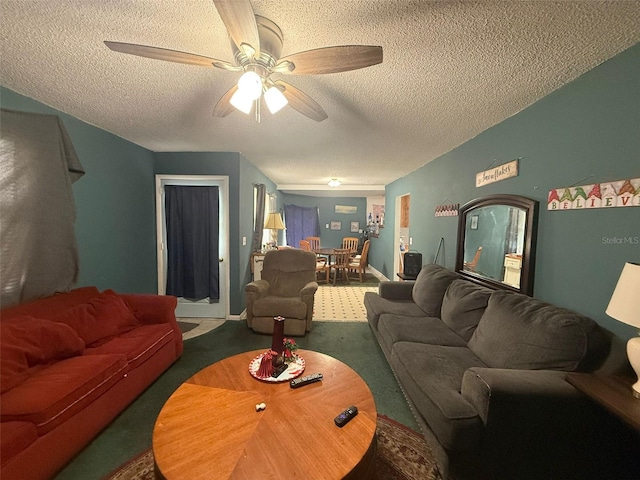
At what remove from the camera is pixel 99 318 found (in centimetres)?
202

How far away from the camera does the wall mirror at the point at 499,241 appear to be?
1929 mm

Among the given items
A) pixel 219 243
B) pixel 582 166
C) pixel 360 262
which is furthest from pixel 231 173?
pixel 360 262

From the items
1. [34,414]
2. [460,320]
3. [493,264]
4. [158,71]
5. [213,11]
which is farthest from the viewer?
[493,264]

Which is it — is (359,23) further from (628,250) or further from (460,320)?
(460,320)

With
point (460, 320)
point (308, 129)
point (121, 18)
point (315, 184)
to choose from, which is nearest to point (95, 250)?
point (121, 18)

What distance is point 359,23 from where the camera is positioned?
1.20 meters

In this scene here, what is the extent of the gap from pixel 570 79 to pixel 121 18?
2.56m

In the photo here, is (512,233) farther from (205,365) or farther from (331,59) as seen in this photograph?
(205,365)

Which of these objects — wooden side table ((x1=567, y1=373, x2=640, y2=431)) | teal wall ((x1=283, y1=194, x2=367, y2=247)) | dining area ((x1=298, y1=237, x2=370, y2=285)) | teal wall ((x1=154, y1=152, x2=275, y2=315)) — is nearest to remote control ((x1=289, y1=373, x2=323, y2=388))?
wooden side table ((x1=567, y1=373, x2=640, y2=431))

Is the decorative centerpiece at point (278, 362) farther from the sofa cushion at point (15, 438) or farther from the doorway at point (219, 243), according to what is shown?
the doorway at point (219, 243)

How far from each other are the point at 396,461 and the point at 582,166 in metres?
2.09

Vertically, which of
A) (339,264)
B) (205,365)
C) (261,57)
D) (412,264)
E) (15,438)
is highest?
(261,57)

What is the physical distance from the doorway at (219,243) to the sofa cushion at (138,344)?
1.25m

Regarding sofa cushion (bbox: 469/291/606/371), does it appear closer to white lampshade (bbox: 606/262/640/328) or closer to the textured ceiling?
white lampshade (bbox: 606/262/640/328)
